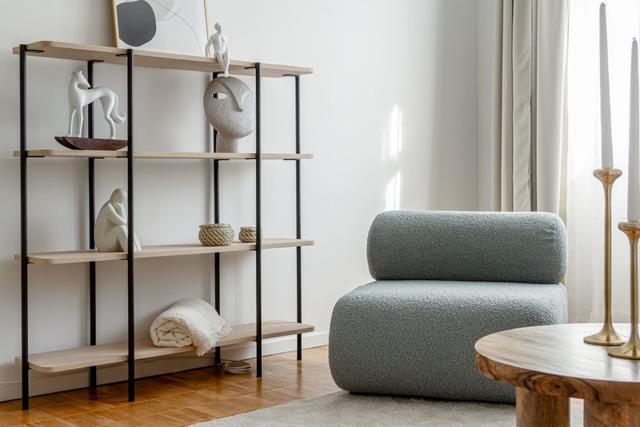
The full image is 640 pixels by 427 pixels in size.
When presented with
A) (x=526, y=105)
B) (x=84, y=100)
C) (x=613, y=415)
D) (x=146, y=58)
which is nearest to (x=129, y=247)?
(x=84, y=100)

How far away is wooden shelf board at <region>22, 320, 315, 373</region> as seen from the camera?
2.75 meters

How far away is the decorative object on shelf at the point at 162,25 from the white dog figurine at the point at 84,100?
224mm

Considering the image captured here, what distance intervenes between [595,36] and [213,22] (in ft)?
6.13

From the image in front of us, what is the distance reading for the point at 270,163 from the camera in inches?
144

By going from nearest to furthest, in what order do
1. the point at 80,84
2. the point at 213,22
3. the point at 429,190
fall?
the point at 80,84 → the point at 213,22 → the point at 429,190

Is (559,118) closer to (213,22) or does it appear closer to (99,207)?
(213,22)

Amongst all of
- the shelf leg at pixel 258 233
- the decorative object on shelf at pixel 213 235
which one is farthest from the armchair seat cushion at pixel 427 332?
the decorative object on shelf at pixel 213 235

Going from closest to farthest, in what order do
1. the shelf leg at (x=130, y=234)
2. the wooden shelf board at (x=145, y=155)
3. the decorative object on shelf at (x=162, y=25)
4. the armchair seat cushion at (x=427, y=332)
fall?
the armchair seat cushion at (x=427, y=332) → the wooden shelf board at (x=145, y=155) → the shelf leg at (x=130, y=234) → the decorative object on shelf at (x=162, y=25)

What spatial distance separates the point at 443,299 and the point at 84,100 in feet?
4.44

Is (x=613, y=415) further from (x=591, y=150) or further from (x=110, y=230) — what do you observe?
(x=591, y=150)

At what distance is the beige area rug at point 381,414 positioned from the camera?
2527 mm

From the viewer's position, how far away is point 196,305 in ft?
10.6

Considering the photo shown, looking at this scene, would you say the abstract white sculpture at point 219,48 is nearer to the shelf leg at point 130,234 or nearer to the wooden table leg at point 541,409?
the shelf leg at point 130,234

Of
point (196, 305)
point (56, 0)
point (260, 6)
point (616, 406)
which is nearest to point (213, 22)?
point (260, 6)
